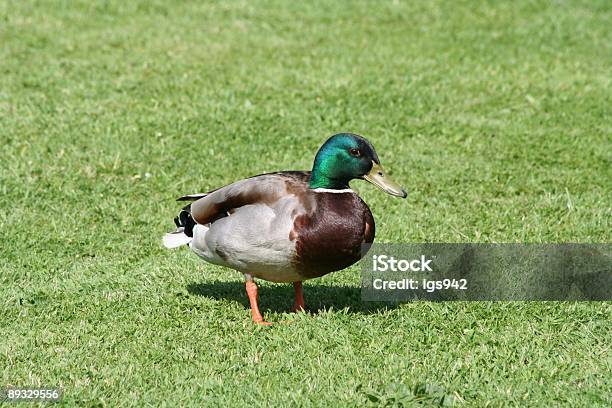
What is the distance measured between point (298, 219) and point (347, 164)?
440 mm

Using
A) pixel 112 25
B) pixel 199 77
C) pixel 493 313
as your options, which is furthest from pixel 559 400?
pixel 112 25

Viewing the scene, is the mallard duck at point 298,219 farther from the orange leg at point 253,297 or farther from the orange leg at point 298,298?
the orange leg at point 298,298

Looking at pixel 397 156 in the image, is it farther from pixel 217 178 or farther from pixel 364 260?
pixel 364 260

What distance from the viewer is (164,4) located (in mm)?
12758

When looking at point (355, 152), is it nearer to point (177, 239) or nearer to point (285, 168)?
point (177, 239)

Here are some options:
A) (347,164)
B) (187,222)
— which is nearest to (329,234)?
(347,164)

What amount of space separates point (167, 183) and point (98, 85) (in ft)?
8.23

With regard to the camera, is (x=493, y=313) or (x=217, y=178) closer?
(x=493, y=313)

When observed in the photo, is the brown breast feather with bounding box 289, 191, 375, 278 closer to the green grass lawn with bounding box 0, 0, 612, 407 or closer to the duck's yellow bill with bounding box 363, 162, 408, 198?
the duck's yellow bill with bounding box 363, 162, 408, 198

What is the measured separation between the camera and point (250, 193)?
211 inches

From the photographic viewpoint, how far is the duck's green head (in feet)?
17.4

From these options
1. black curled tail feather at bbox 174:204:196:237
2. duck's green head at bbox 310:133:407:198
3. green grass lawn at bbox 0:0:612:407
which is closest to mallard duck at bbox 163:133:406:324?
duck's green head at bbox 310:133:407:198

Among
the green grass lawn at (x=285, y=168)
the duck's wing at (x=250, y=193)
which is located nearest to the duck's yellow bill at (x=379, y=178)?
the duck's wing at (x=250, y=193)

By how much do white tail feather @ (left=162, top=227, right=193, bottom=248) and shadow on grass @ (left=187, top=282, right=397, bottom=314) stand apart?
1.27 ft
